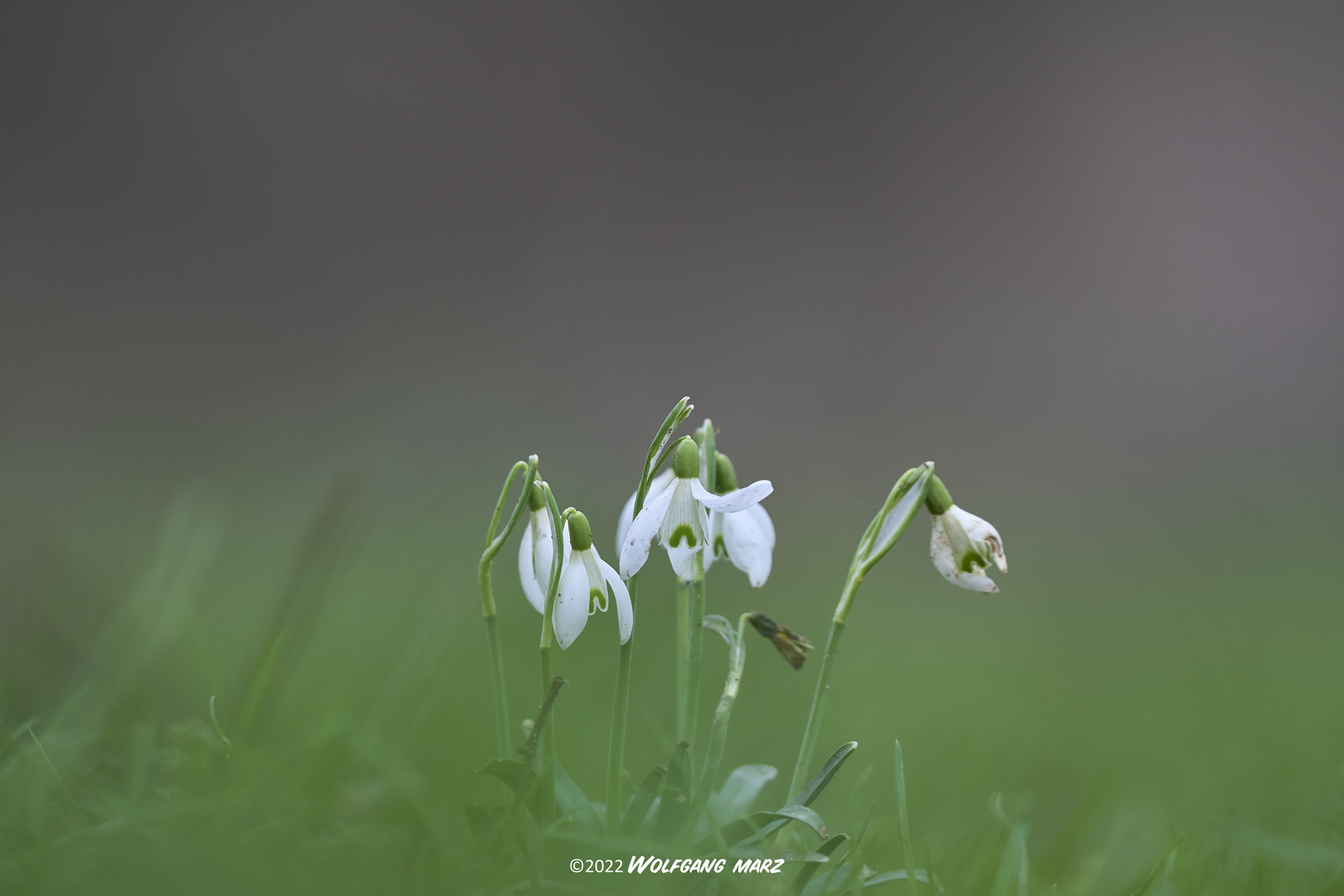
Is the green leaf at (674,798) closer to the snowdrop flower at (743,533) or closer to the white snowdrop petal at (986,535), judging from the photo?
the snowdrop flower at (743,533)

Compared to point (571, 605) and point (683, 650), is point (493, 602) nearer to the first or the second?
point (571, 605)

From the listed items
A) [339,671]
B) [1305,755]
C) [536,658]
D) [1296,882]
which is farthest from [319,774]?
[1305,755]

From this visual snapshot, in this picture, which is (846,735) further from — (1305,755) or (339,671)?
(339,671)

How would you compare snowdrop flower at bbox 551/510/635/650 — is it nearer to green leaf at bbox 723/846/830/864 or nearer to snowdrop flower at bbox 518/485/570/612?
snowdrop flower at bbox 518/485/570/612

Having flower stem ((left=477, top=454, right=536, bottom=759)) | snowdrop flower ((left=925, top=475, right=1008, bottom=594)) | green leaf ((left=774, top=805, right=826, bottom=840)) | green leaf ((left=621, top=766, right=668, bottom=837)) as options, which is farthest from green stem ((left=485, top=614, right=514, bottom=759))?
snowdrop flower ((left=925, top=475, right=1008, bottom=594))

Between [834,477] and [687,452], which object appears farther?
[834,477]

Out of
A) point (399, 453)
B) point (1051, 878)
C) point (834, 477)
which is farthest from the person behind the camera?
point (834, 477)

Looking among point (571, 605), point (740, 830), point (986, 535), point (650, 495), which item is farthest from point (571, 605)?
point (986, 535)
